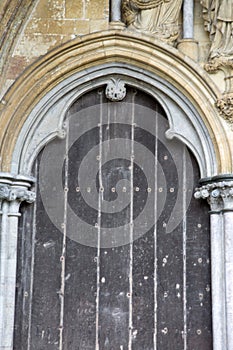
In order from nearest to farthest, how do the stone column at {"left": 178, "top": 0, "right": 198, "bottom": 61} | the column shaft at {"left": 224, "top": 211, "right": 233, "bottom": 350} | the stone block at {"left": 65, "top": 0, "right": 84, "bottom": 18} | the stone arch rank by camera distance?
1. the column shaft at {"left": 224, "top": 211, "right": 233, "bottom": 350}
2. the stone arch
3. the stone column at {"left": 178, "top": 0, "right": 198, "bottom": 61}
4. the stone block at {"left": 65, "top": 0, "right": 84, "bottom": 18}

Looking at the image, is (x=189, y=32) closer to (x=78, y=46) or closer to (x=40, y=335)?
(x=78, y=46)

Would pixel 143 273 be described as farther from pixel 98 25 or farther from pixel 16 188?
pixel 98 25

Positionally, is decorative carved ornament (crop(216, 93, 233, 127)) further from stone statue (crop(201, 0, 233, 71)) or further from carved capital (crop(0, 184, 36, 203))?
carved capital (crop(0, 184, 36, 203))

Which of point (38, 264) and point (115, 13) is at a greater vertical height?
point (115, 13)

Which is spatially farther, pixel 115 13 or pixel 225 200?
pixel 115 13

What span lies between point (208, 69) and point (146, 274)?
5.53 feet

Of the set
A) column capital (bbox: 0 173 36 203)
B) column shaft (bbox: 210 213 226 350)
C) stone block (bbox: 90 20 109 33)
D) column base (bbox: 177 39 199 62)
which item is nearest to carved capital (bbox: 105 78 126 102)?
stone block (bbox: 90 20 109 33)

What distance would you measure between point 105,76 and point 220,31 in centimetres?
99

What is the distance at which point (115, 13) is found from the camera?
633 centimetres

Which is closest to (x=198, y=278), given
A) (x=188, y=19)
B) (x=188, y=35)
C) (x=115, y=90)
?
(x=115, y=90)

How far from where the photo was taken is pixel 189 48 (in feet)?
20.4

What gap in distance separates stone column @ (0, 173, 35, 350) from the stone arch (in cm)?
14

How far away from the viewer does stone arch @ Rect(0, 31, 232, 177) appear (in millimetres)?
6117

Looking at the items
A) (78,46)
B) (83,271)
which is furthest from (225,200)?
(78,46)
